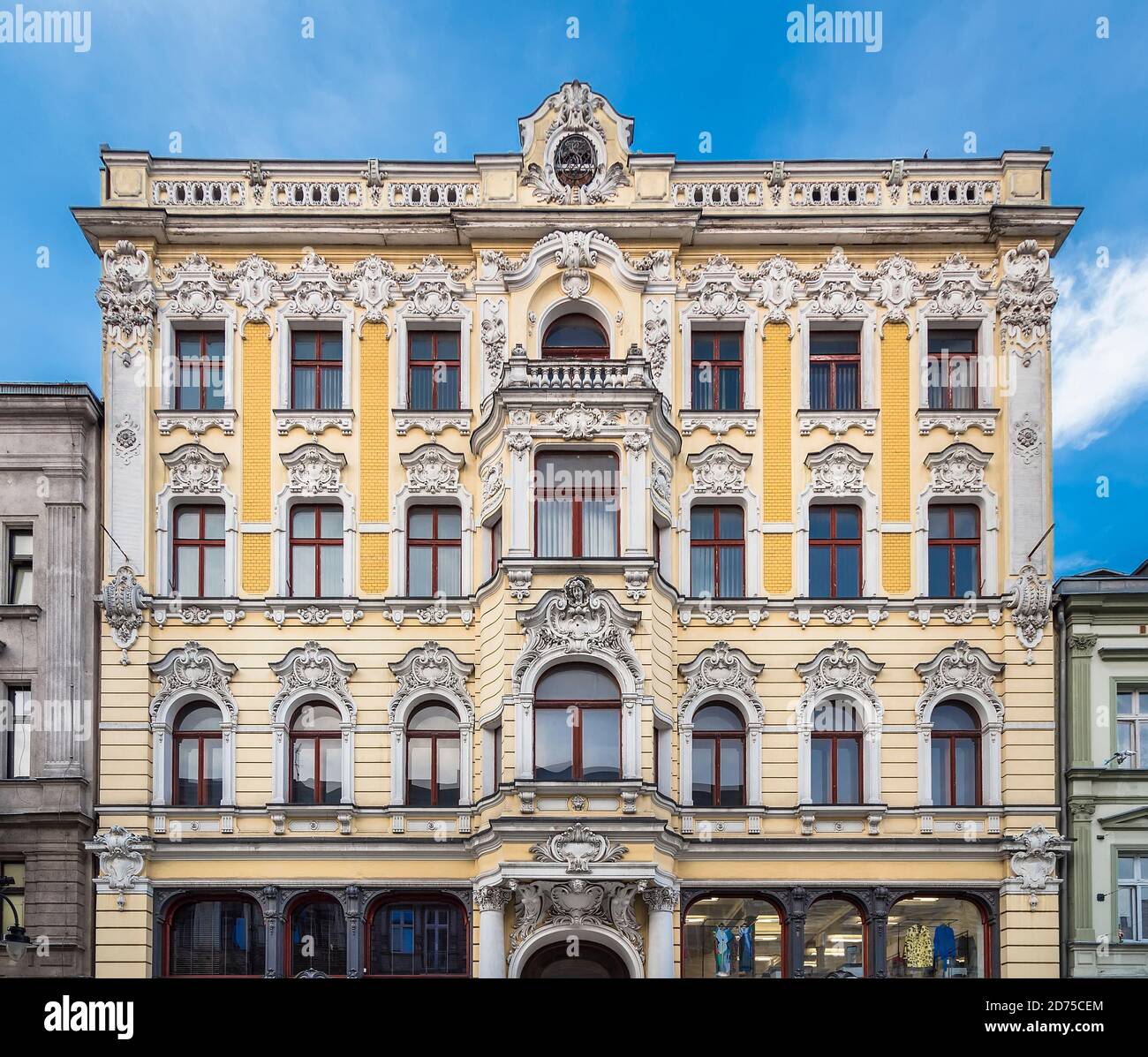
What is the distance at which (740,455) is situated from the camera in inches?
1207

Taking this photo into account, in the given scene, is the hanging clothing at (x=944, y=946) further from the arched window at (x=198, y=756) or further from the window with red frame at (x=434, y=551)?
the arched window at (x=198, y=756)

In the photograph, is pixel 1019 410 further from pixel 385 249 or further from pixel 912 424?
pixel 385 249

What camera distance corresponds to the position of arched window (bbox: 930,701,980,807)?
29.9 metres

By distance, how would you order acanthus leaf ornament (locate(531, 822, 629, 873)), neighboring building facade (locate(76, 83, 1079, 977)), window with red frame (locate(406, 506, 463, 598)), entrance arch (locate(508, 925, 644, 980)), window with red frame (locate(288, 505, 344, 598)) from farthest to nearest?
window with red frame (locate(288, 505, 344, 598))
window with red frame (locate(406, 506, 463, 598))
neighboring building facade (locate(76, 83, 1079, 977))
entrance arch (locate(508, 925, 644, 980))
acanthus leaf ornament (locate(531, 822, 629, 873))

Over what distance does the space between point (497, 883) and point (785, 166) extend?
1747cm

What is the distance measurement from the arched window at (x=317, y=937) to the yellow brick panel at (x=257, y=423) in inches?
340

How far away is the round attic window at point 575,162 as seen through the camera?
3145cm

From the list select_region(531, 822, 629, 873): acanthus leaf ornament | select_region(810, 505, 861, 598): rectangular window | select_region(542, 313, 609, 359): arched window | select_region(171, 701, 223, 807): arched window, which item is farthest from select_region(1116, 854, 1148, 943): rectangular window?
select_region(171, 701, 223, 807): arched window

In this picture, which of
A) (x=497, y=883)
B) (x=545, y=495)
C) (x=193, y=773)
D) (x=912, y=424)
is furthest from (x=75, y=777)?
(x=912, y=424)

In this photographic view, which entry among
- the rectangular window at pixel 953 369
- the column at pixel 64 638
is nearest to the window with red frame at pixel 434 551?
the column at pixel 64 638

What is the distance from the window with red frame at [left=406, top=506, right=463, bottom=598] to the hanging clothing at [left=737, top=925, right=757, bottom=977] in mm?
9737

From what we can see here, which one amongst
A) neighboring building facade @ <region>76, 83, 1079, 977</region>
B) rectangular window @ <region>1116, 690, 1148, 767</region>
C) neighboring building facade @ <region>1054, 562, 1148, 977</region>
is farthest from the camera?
rectangular window @ <region>1116, 690, 1148, 767</region>

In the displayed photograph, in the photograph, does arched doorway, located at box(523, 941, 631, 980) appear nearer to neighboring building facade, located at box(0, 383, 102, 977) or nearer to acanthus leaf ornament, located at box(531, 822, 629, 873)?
acanthus leaf ornament, located at box(531, 822, 629, 873)

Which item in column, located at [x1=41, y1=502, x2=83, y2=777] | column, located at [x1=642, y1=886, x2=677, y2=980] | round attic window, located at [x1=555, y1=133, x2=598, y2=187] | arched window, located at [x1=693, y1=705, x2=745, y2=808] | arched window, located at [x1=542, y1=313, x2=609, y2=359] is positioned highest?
round attic window, located at [x1=555, y1=133, x2=598, y2=187]
